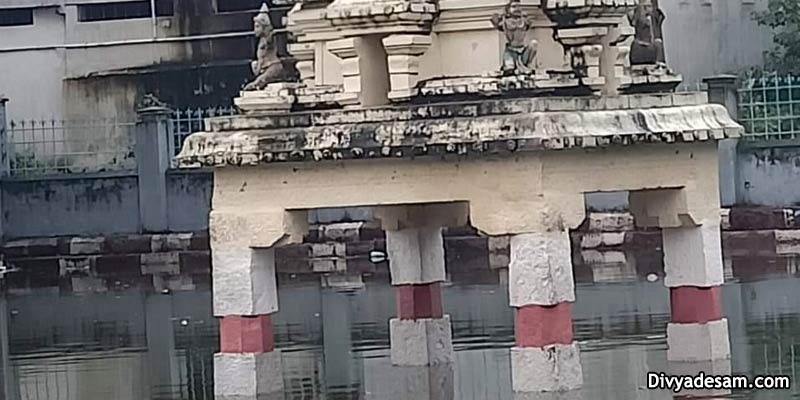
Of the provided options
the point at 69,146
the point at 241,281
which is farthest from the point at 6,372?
the point at 69,146

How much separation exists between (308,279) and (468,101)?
15712 mm

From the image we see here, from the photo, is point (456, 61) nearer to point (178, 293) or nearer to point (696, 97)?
point (696, 97)

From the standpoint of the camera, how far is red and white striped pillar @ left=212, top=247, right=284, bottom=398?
12.9 metres

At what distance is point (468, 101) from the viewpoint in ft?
40.6

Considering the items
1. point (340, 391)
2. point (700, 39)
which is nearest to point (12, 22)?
point (700, 39)

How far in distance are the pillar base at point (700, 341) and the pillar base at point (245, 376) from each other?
2.73 meters

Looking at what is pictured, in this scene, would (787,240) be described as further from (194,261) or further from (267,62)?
(267,62)

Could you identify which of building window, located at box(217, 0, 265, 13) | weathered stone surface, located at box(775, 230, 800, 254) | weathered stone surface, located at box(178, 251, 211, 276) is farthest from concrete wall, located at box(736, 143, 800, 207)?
building window, located at box(217, 0, 265, 13)

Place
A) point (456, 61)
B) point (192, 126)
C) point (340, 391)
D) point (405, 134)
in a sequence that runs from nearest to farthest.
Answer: point (405, 134)
point (456, 61)
point (340, 391)
point (192, 126)

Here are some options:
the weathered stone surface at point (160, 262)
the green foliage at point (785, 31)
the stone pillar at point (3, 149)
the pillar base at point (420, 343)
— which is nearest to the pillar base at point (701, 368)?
the pillar base at point (420, 343)

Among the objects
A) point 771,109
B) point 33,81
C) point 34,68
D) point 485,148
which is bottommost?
point 485,148

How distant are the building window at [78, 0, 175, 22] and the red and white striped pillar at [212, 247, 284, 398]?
2725 centimetres

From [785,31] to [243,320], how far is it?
2467 cm

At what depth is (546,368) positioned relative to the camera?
1213 cm
